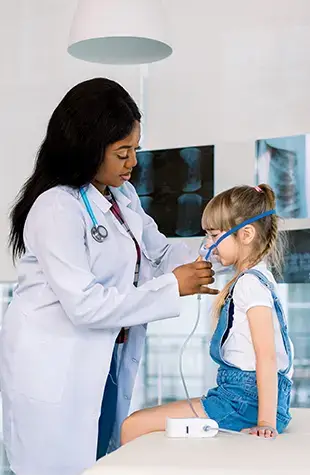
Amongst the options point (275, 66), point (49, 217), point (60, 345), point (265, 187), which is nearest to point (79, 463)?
point (60, 345)

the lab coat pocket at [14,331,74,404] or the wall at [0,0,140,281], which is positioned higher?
the wall at [0,0,140,281]

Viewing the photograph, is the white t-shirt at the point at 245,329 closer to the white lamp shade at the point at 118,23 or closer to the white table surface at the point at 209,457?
the white table surface at the point at 209,457

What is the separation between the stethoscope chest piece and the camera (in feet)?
7.55

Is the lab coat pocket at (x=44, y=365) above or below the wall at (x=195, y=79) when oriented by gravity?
below

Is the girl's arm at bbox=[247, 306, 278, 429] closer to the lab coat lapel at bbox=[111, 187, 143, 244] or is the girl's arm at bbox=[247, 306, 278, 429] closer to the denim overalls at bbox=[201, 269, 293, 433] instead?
the denim overalls at bbox=[201, 269, 293, 433]

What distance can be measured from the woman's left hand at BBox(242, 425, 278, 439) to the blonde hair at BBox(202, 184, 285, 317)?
0.34 metres

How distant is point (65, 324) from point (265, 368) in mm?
581

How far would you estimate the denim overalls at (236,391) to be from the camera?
2.06 metres

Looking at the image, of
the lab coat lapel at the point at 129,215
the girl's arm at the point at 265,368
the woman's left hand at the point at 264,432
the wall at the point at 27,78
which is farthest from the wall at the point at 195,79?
the woman's left hand at the point at 264,432

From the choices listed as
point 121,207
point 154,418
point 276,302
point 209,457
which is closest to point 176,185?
point 121,207

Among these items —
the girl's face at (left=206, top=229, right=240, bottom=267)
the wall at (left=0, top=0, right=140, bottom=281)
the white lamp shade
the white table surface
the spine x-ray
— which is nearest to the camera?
the white table surface

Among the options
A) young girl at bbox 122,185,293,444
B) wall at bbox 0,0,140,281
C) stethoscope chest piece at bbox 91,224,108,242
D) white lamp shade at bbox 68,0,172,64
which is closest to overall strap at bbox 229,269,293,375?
young girl at bbox 122,185,293,444

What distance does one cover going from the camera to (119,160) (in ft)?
7.55

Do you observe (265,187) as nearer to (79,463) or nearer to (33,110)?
(79,463)
